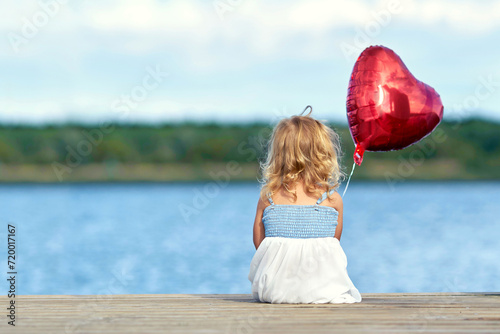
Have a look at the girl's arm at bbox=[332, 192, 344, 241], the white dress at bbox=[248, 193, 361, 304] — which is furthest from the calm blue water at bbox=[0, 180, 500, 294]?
the white dress at bbox=[248, 193, 361, 304]

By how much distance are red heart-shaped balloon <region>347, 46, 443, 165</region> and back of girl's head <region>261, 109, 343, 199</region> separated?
40 cm

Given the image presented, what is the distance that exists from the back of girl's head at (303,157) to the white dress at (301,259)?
0.36ft

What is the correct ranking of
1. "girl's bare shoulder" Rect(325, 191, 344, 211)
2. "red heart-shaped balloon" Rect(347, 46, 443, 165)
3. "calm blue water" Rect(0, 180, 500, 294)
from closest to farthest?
"girl's bare shoulder" Rect(325, 191, 344, 211) → "red heart-shaped balloon" Rect(347, 46, 443, 165) → "calm blue water" Rect(0, 180, 500, 294)

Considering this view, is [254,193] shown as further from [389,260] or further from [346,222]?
[389,260]

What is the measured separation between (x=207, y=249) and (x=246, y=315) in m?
15.1

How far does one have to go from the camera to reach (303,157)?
3775 millimetres

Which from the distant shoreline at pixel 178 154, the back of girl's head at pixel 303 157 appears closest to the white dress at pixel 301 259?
the back of girl's head at pixel 303 157

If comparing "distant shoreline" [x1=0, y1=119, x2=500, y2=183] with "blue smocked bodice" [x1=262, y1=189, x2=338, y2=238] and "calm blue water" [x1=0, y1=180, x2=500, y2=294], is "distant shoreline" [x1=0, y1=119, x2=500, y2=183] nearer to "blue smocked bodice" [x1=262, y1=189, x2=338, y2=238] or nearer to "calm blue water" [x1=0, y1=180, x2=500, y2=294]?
"calm blue water" [x1=0, y1=180, x2=500, y2=294]

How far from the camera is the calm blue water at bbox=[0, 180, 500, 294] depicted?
13359mm

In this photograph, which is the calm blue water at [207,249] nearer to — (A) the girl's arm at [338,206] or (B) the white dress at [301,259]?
(A) the girl's arm at [338,206]

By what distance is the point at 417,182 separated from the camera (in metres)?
53.8

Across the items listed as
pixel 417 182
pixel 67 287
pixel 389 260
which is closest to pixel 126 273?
pixel 67 287

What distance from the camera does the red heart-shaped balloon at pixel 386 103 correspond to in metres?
4.17

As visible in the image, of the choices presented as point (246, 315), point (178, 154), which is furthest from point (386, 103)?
point (178, 154)
